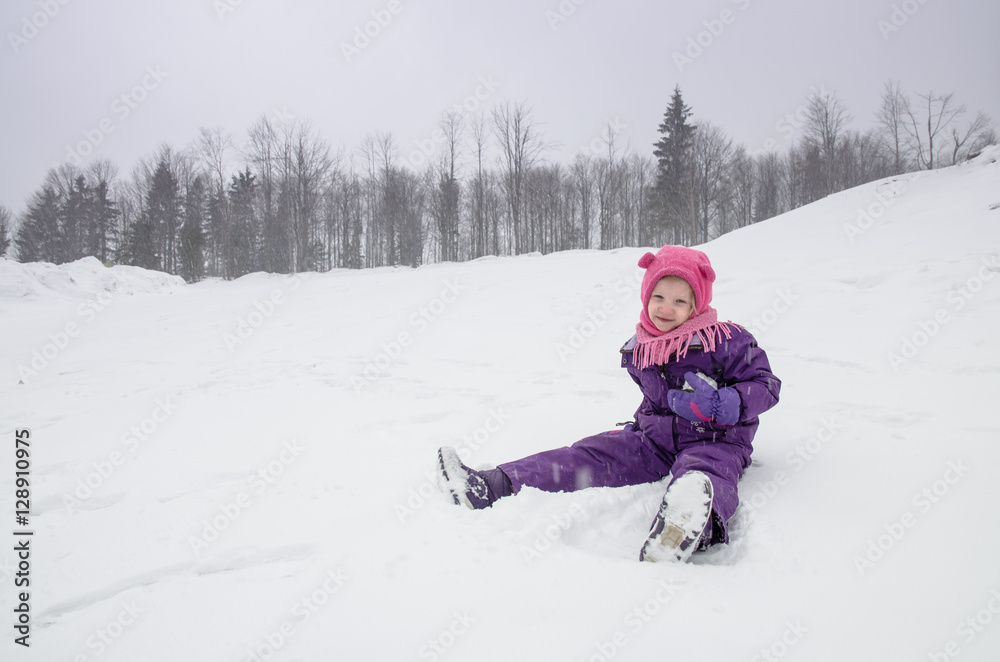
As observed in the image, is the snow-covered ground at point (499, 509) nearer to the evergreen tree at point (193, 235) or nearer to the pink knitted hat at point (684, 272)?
the pink knitted hat at point (684, 272)

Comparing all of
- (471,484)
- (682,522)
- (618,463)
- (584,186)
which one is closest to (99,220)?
(584,186)

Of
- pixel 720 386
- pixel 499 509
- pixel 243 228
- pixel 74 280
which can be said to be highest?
pixel 243 228

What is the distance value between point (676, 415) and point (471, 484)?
3.14 ft

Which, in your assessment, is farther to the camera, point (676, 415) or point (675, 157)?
point (675, 157)

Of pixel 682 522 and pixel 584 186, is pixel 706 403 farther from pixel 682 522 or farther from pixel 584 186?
pixel 584 186

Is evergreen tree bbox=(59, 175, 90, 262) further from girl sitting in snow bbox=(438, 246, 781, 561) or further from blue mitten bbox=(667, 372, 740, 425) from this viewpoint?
blue mitten bbox=(667, 372, 740, 425)

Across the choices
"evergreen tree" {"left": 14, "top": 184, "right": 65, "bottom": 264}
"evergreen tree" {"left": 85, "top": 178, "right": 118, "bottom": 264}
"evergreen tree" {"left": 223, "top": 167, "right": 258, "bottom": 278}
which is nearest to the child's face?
"evergreen tree" {"left": 223, "top": 167, "right": 258, "bottom": 278}

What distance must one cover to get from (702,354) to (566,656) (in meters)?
1.38

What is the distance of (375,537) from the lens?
60.3 inches

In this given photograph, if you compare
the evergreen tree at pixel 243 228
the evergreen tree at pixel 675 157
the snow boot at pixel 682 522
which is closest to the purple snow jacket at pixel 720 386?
the snow boot at pixel 682 522

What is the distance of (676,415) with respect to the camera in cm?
200

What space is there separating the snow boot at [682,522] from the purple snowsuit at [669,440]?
0.96 ft

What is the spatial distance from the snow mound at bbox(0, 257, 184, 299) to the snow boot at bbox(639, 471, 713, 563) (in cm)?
1555

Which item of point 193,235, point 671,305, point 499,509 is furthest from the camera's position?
point 193,235
